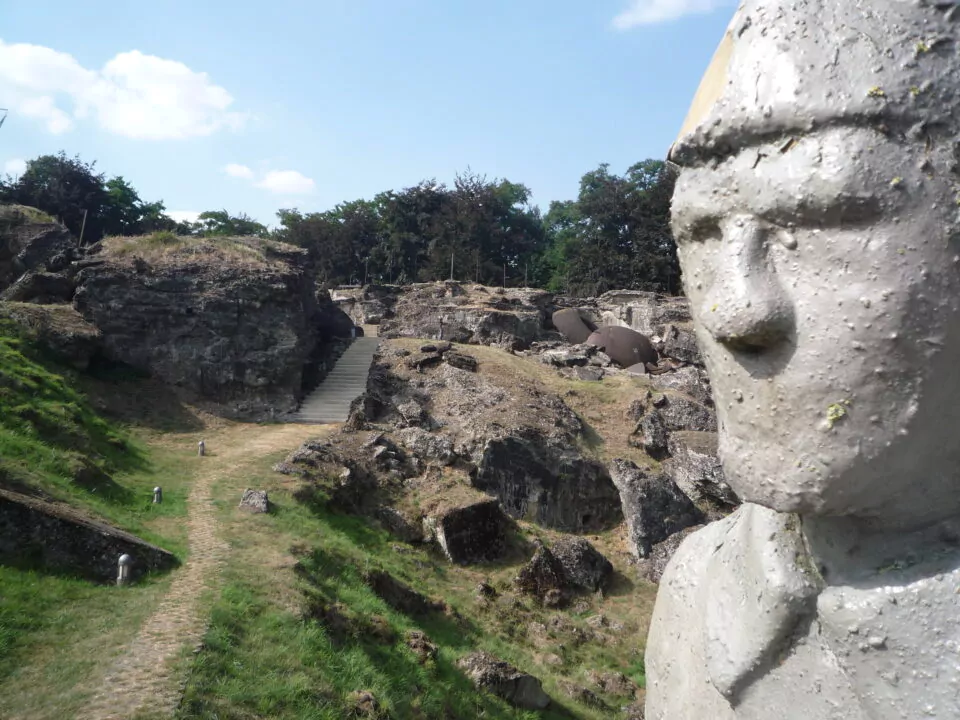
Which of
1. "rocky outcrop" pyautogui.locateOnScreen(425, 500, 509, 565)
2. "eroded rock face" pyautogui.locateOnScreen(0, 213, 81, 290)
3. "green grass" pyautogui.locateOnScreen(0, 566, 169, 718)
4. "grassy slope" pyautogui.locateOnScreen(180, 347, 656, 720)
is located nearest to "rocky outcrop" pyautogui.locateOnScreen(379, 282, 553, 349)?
"eroded rock face" pyautogui.locateOnScreen(0, 213, 81, 290)

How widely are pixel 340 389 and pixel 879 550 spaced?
1904cm

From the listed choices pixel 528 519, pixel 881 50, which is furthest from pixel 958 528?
pixel 528 519

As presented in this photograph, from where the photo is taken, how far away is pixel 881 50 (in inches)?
41.6

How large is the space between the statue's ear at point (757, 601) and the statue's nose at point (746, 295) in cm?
44

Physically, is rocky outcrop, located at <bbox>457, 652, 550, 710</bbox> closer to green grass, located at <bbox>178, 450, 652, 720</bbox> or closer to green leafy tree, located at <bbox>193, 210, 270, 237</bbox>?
green grass, located at <bbox>178, 450, 652, 720</bbox>

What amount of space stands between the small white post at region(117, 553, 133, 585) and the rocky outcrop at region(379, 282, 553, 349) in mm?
16840

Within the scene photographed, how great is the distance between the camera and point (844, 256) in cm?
106

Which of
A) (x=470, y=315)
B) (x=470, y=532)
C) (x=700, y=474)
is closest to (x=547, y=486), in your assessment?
(x=470, y=532)

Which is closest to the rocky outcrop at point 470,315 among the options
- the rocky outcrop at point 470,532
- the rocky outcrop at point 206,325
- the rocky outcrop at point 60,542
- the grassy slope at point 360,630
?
the rocky outcrop at point 206,325

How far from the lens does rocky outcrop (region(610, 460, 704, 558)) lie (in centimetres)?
1252

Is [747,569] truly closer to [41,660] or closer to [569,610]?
[41,660]

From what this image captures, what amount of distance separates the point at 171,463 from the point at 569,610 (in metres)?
7.49

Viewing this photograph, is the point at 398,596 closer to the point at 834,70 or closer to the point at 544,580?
the point at 544,580

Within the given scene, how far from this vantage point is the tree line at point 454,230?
3725 cm
